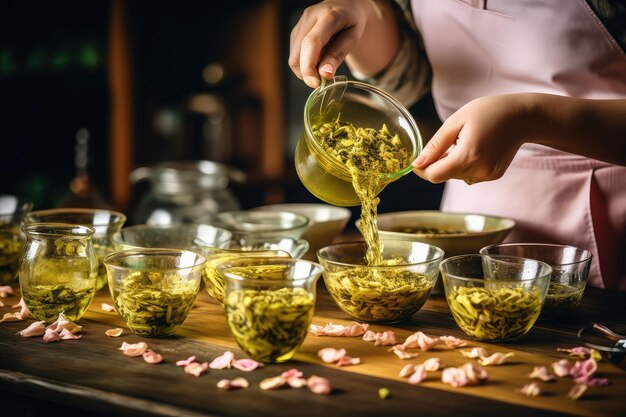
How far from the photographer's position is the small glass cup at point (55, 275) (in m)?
1.55

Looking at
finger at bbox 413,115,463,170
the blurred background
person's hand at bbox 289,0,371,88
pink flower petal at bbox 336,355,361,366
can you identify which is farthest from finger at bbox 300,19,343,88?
the blurred background

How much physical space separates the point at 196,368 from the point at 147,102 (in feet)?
9.88

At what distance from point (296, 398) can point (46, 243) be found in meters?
A: 0.69

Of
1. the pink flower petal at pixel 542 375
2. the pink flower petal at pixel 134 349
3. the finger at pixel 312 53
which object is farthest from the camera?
the finger at pixel 312 53

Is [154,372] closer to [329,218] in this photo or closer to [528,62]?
[329,218]

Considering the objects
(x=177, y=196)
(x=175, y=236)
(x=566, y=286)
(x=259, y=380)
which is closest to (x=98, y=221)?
(x=175, y=236)

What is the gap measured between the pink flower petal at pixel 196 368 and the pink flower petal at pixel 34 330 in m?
0.37

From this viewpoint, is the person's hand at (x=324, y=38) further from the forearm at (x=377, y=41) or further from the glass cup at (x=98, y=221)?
the glass cup at (x=98, y=221)

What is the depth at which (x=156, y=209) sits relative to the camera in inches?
123

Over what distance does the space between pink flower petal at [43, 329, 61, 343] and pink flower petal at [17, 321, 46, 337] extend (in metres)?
0.04

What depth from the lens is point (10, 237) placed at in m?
1.88

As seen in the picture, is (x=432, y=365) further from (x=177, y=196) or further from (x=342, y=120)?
(x=177, y=196)

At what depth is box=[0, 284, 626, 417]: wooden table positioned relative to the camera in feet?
3.84

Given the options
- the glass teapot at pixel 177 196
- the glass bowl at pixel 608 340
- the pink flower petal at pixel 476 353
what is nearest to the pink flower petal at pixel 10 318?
the pink flower petal at pixel 476 353
